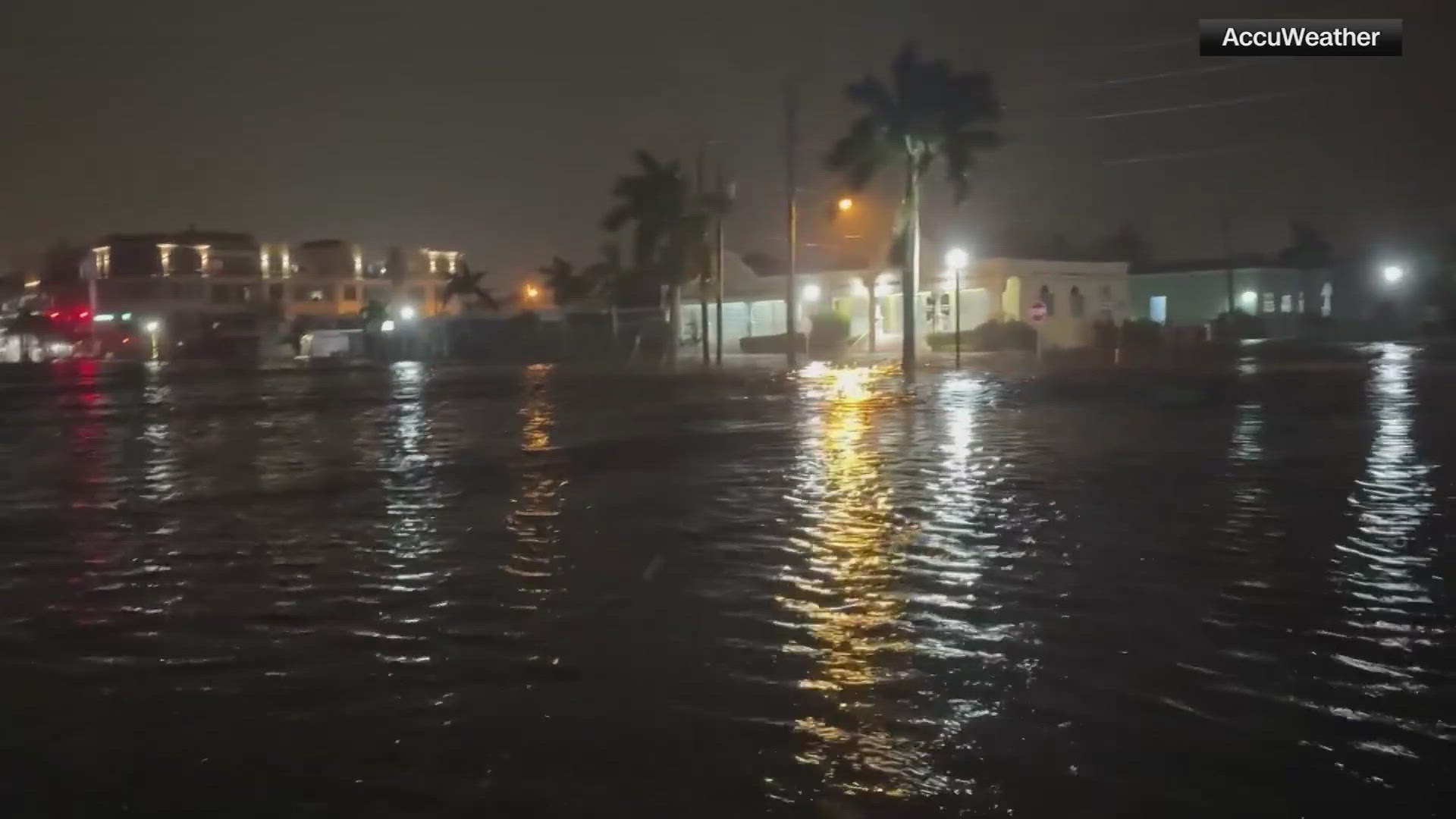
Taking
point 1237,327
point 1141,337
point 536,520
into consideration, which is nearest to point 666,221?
point 1141,337

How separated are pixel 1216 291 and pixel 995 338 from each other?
29.4 m

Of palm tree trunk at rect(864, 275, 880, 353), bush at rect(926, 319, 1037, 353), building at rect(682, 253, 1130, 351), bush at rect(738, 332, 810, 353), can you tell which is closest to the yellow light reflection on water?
bush at rect(926, 319, 1037, 353)

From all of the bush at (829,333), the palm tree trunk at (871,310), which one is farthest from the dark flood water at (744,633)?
the bush at (829,333)

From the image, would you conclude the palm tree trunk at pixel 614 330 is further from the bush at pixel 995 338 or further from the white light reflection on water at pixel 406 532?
the white light reflection on water at pixel 406 532

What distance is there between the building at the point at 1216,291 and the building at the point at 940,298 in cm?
1564

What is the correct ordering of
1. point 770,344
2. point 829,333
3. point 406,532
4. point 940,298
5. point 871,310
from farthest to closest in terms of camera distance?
point 940,298 → point 829,333 → point 770,344 → point 871,310 → point 406,532

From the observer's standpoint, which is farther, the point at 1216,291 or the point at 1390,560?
the point at 1216,291

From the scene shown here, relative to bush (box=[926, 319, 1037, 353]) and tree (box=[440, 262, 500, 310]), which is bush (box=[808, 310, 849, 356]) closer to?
bush (box=[926, 319, 1037, 353])

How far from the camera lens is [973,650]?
8164 millimetres

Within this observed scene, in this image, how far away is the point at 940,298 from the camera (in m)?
65.8

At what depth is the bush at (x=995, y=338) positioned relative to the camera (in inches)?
2298

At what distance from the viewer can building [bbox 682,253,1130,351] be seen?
62562 millimetres

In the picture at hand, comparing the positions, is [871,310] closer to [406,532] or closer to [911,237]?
[911,237]

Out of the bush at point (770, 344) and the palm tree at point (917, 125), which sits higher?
the palm tree at point (917, 125)
